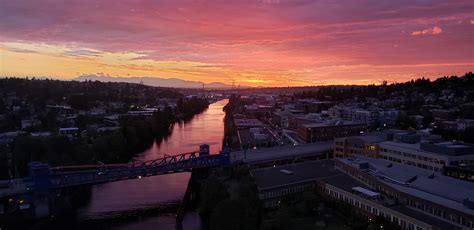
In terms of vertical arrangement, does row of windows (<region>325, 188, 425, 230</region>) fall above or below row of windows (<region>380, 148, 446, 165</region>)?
below

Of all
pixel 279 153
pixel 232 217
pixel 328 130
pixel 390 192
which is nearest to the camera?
pixel 232 217

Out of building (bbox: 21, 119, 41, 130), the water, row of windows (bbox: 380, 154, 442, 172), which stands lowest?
the water

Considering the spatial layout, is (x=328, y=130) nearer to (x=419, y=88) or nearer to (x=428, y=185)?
(x=428, y=185)

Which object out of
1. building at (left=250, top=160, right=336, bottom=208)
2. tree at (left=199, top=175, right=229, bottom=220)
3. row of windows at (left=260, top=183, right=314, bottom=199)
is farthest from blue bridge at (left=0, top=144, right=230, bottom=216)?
row of windows at (left=260, top=183, right=314, bottom=199)

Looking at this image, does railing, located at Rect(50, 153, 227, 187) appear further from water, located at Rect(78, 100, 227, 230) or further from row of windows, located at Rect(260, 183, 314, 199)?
row of windows, located at Rect(260, 183, 314, 199)

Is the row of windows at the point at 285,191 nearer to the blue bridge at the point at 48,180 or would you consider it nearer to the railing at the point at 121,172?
the railing at the point at 121,172

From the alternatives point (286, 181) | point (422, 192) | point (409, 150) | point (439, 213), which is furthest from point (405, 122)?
point (439, 213)

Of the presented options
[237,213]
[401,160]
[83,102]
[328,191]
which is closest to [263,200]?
[328,191]

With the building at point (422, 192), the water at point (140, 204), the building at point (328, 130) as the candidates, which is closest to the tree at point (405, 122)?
the building at point (328, 130)
